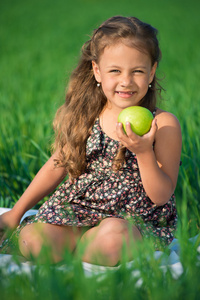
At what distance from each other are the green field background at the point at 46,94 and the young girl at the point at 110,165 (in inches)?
7.1

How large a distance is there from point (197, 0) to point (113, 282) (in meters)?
40.4

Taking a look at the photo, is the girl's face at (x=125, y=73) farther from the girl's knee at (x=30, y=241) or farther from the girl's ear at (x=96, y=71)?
the girl's knee at (x=30, y=241)

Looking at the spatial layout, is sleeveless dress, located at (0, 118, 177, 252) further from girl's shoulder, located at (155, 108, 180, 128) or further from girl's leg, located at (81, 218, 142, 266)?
girl's shoulder, located at (155, 108, 180, 128)

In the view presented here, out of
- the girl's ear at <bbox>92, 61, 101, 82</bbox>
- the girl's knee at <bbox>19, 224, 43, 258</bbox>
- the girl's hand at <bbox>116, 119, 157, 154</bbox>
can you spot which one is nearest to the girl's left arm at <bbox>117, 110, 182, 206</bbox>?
the girl's hand at <bbox>116, 119, 157, 154</bbox>

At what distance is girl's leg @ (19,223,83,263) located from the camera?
183 centimetres

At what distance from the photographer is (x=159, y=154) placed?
189cm

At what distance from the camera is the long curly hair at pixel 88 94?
190cm

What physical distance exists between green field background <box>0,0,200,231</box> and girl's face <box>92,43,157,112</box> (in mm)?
293

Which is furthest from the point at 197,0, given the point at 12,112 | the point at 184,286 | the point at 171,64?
the point at 184,286

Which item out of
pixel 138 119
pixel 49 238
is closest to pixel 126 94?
pixel 138 119

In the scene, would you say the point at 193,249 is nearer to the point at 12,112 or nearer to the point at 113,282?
the point at 113,282

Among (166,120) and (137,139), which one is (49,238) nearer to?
(137,139)

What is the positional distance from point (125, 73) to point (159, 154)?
1.24 feet

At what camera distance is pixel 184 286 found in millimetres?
1233
